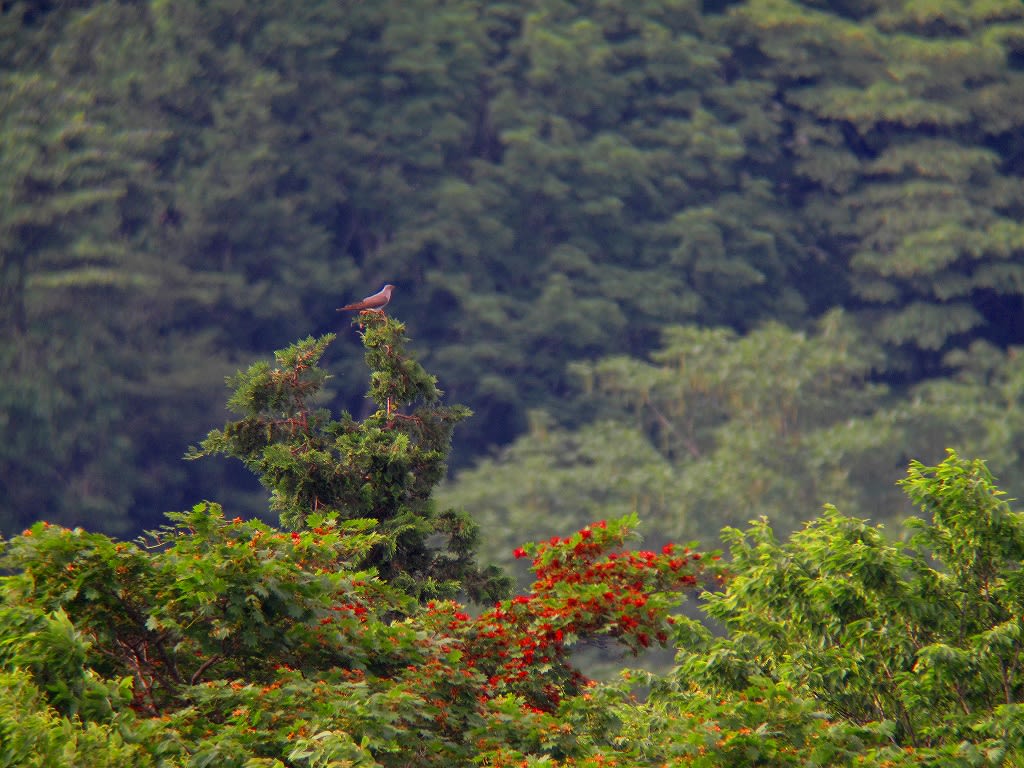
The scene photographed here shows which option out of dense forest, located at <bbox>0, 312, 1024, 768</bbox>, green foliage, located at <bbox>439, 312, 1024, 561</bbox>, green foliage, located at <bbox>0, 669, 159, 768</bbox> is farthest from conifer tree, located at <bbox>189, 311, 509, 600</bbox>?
green foliage, located at <bbox>439, 312, 1024, 561</bbox>

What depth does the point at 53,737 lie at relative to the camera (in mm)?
5586

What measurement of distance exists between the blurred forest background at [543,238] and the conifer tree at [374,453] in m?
16.0

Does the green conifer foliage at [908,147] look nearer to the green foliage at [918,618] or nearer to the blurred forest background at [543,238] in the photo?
the blurred forest background at [543,238]

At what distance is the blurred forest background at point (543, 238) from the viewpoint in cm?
2892

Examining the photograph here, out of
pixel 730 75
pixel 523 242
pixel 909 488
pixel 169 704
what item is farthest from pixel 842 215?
pixel 169 704

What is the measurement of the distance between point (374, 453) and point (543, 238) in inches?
1058

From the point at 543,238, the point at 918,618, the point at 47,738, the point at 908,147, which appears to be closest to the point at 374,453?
the point at 918,618

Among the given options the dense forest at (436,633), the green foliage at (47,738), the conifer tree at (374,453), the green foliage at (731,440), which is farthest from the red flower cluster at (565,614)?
the green foliage at (731,440)

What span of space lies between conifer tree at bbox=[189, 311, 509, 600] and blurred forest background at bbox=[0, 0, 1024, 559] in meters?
16.0

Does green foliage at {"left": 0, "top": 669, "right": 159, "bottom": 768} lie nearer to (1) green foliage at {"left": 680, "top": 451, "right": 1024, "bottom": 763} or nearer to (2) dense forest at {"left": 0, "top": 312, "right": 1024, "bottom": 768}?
(2) dense forest at {"left": 0, "top": 312, "right": 1024, "bottom": 768}

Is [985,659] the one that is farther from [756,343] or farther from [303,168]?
[303,168]

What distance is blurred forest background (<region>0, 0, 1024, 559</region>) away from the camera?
2892 cm

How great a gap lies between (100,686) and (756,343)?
81.1 feet

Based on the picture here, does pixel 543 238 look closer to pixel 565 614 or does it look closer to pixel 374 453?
pixel 374 453
